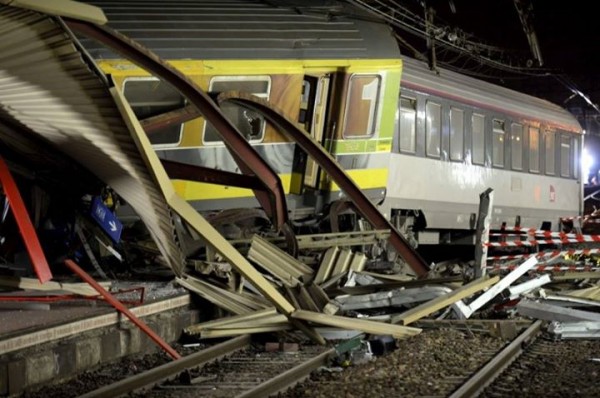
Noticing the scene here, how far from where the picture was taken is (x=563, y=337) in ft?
29.7

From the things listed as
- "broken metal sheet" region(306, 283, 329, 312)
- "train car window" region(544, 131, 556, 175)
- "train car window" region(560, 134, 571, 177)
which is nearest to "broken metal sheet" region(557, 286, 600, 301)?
"broken metal sheet" region(306, 283, 329, 312)

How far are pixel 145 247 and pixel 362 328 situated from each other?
3.50 metres

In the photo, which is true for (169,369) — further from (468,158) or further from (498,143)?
(498,143)

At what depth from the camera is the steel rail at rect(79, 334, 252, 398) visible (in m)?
6.02

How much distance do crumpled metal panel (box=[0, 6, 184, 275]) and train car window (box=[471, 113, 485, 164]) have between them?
934 cm

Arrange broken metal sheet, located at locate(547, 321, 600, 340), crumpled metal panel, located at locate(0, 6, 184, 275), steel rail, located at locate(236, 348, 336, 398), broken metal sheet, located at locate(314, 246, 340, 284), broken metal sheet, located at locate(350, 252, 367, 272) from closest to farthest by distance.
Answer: crumpled metal panel, located at locate(0, 6, 184, 275) → steel rail, located at locate(236, 348, 336, 398) → broken metal sheet, located at locate(547, 321, 600, 340) → broken metal sheet, located at locate(314, 246, 340, 284) → broken metal sheet, located at locate(350, 252, 367, 272)

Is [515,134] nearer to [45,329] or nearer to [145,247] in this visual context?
[145,247]

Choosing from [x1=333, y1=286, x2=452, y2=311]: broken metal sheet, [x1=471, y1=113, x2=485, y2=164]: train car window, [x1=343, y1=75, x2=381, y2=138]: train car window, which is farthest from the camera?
[x1=471, y1=113, x2=485, y2=164]: train car window

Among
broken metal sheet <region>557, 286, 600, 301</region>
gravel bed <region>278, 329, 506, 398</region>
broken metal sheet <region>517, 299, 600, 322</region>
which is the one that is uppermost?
broken metal sheet <region>557, 286, 600, 301</region>

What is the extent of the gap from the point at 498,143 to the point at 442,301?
8.67 meters

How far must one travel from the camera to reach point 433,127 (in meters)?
15.3

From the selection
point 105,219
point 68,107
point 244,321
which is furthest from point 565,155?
point 68,107

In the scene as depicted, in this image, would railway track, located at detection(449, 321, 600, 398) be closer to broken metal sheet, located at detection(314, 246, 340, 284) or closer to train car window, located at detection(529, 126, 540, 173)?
broken metal sheet, located at detection(314, 246, 340, 284)

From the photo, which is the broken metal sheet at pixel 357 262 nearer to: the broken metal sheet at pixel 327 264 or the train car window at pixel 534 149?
the broken metal sheet at pixel 327 264
